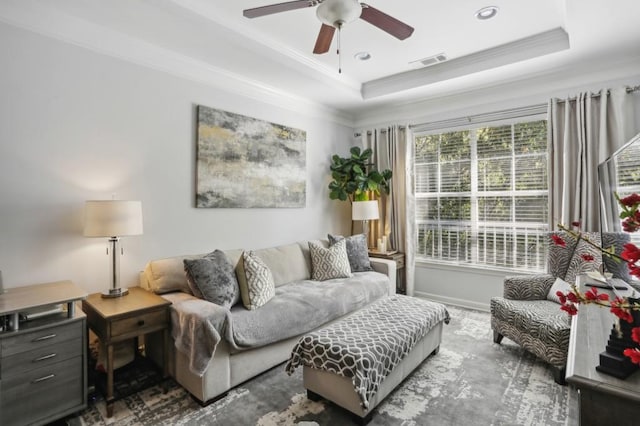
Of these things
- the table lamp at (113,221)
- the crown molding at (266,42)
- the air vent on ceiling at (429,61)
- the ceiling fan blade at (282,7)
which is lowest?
the table lamp at (113,221)

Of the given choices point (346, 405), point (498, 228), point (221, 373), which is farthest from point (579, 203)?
point (221, 373)

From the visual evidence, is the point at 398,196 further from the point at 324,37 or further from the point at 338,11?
the point at 338,11

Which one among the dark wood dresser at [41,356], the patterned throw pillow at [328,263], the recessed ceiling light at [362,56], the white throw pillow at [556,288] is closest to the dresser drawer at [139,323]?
the dark wood dresser at [41,356]

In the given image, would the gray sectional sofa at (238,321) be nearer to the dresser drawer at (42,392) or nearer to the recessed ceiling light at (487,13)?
the dresser drawer at (42,392)

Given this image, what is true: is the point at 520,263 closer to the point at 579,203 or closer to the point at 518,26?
the point at 579,203

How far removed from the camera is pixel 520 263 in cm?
393

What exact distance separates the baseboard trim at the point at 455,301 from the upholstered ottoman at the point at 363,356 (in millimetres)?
1865

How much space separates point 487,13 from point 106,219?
3.32m

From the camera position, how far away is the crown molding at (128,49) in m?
2.30

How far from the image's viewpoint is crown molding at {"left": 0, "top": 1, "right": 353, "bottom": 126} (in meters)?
2.30

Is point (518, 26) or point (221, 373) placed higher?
point (518, 26)

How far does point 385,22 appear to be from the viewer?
2.04 meters

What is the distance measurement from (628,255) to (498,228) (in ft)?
12.0

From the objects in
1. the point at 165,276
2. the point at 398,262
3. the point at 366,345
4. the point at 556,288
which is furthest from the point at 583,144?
the point at 165,276
